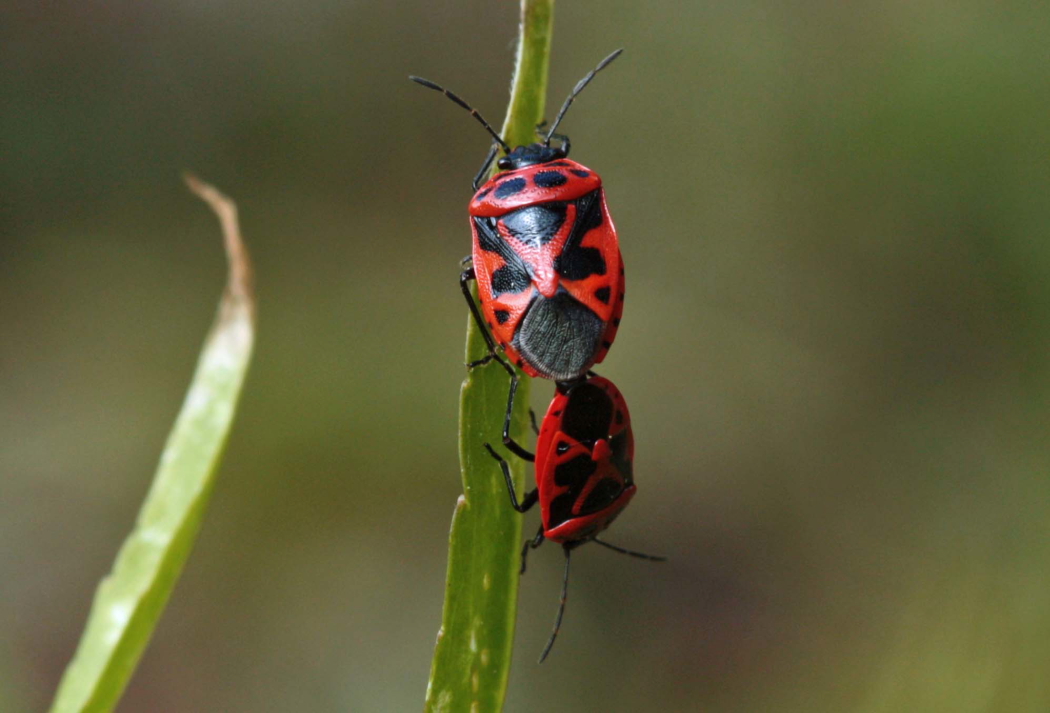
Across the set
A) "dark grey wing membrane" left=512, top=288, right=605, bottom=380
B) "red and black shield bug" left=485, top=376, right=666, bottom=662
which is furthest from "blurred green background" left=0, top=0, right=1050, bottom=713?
"dark grey wing membrane" left=512, top=288, right=605, bottom=380

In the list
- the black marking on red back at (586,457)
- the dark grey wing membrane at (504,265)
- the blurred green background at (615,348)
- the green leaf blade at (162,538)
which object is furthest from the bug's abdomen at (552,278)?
the blurred green background at (615,348)

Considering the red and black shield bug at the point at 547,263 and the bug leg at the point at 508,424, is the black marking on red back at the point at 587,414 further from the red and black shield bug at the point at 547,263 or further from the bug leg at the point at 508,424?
the bug leg at the point at 508,424

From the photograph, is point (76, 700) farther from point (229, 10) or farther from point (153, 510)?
point (229, 10)

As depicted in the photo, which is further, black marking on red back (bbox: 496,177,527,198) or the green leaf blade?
black marking on red back (bbox: 496,177,527,198)

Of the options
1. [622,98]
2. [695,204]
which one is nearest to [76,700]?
[695,204]

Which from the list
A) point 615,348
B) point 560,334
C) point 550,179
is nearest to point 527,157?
point 550,179

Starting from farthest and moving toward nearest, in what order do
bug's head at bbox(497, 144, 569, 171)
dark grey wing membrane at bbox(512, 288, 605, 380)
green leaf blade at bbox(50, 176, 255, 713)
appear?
bug's head at bbox(497, 144, 569, 171) → dark grey wing membrane at bbox(512, 288, 605, 380) → green leaf blade at bbox(50, 176, 255, 713)

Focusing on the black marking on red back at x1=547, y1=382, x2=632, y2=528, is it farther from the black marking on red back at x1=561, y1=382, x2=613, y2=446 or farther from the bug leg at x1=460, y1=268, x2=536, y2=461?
the bug leg at x1=460, y1=268, x2=536, y2=461
